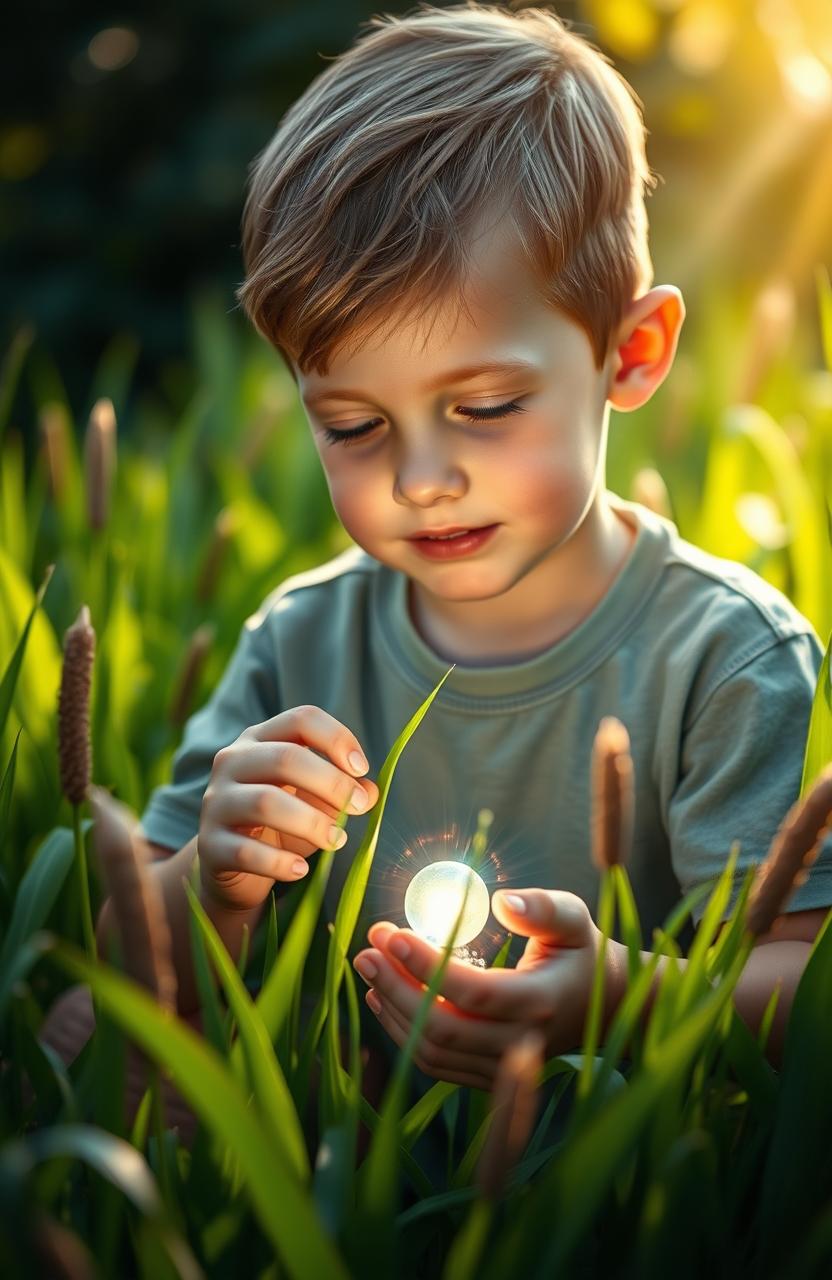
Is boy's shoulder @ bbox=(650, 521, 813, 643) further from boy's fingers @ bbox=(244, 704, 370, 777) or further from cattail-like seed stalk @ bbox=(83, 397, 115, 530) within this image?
cattail-like seed stalk @ bbox=(83, 397, 115, 530)

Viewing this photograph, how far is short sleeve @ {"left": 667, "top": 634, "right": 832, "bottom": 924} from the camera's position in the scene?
43.3 inches

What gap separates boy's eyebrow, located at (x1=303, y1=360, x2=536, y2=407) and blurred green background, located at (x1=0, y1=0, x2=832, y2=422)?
2.28 m

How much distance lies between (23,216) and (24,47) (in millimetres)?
504

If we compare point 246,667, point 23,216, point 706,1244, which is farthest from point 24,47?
point 706,1244

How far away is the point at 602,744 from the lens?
28.5 inches

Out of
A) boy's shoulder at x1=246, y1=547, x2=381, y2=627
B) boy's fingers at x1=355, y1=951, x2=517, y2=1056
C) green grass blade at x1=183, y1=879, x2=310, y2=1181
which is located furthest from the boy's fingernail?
boy's shoulder at x1=246, y1=547, x2=381, y2=627

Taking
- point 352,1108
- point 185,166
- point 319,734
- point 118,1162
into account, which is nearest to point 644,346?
point 319,734

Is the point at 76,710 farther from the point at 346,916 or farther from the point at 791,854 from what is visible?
the point at 791,854

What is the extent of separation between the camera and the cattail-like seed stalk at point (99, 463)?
4.86 ft

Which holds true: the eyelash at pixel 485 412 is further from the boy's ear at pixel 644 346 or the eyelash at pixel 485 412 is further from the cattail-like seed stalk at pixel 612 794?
the cattail-like seed stalk at pixel 612 794

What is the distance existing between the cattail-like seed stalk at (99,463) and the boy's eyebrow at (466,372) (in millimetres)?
463

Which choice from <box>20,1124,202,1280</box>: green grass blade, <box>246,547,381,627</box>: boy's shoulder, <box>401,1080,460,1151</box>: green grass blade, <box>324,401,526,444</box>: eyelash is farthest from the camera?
<box>246,547,381,627</box>: boy's shoulder

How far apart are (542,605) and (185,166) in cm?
290

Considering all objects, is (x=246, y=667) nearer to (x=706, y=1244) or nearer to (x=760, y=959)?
(x=760, y=959)
